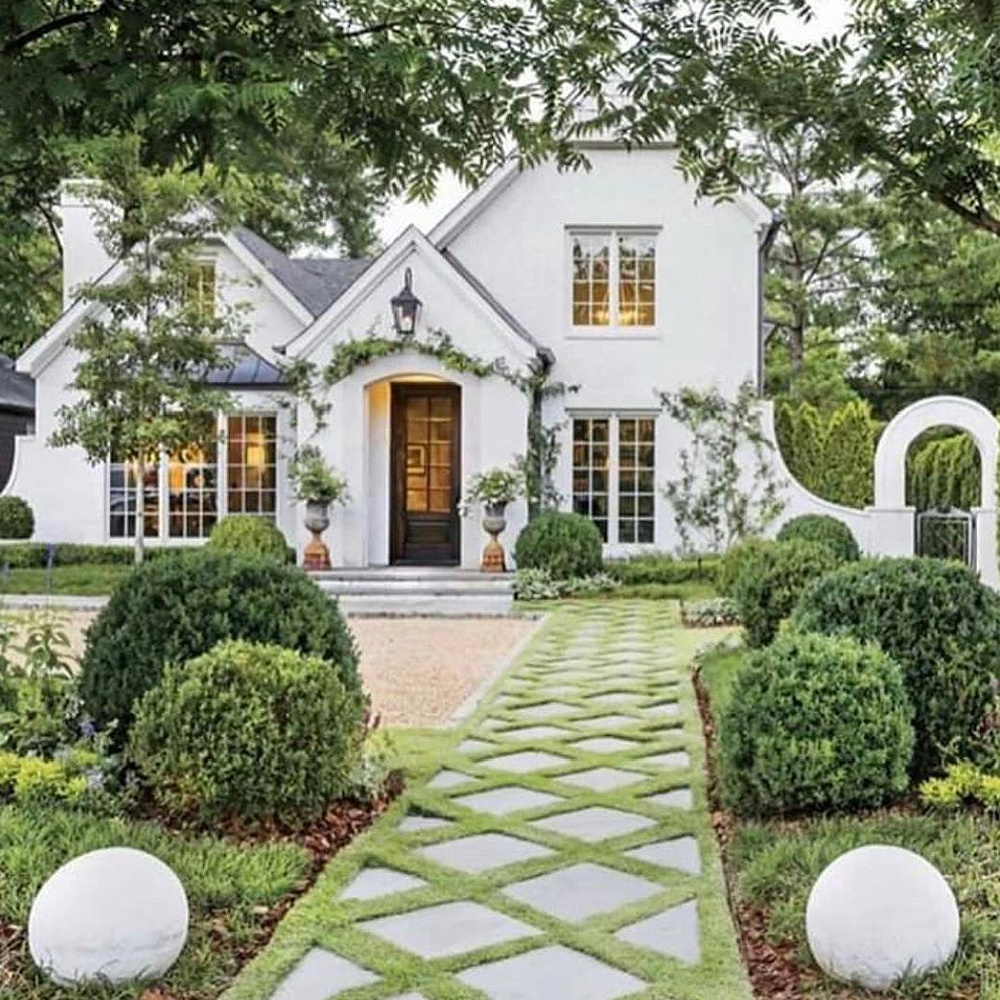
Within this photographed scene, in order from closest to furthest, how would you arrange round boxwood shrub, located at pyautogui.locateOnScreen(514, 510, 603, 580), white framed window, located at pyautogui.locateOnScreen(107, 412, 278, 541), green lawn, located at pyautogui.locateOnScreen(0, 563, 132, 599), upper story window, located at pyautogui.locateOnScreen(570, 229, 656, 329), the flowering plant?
green lawn, located at pyautogui.locateOnScreen(0, 563, 132, 599)
round boxwood shrub, located at pyautogui.locateOnScreen(514, 510, 603, 580)
the flowering plant
upper story window, located at pyautogui.locateOnScreen(570, 229, 656, 329)
white framed window, located at pyautogui.locateOnScreen(107, 412, 278, 541)

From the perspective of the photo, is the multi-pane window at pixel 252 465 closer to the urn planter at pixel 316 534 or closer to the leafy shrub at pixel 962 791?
the urn planter at pixel 316 534

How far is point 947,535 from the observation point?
15469 mm

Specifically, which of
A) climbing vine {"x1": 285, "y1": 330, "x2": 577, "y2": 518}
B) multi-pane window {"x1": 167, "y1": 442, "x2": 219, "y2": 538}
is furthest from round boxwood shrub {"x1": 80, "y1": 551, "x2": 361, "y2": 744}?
multi-pane window {"x1": 167, "y1": 442, "x2": 219, "y2": 538}

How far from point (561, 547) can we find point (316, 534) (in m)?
3.75

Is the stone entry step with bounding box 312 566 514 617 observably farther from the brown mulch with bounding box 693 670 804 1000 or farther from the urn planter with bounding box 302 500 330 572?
the brown mulch with bounding box 693 670 804 1000

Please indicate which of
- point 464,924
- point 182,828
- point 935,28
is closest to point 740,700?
point 464,924

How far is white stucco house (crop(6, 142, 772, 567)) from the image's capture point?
16.8m

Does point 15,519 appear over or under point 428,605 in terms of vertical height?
over

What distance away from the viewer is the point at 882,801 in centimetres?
487

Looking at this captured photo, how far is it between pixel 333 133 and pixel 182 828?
9.60 ft

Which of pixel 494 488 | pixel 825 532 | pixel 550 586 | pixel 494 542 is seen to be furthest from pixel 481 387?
pixel 825 532

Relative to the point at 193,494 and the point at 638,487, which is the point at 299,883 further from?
the point at 193,494

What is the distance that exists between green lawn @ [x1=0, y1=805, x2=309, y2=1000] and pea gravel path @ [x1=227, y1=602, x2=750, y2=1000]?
136 mm

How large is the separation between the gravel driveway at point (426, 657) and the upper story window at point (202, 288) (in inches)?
192
